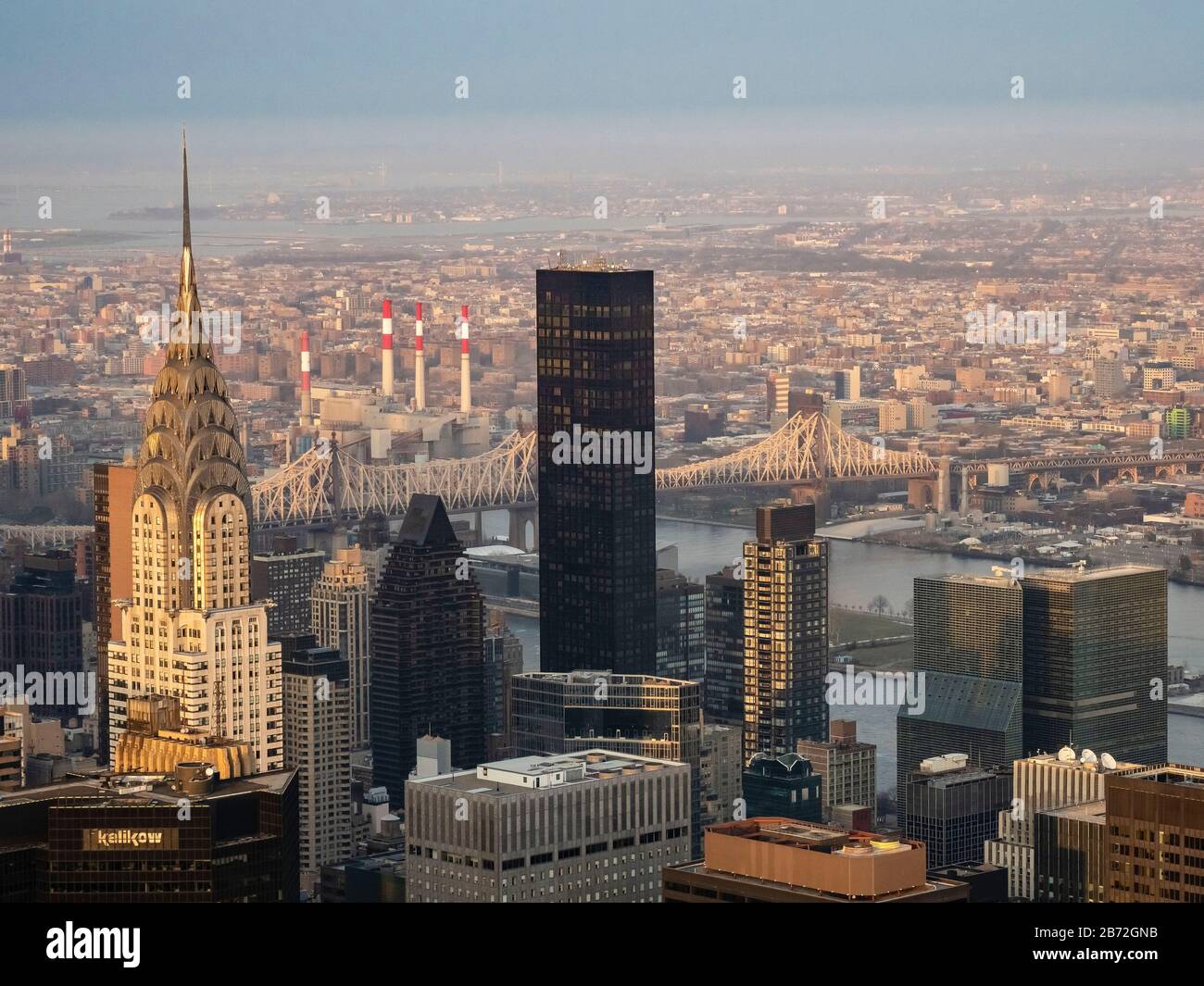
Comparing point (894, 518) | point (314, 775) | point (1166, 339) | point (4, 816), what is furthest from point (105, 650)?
point (1166, 339)

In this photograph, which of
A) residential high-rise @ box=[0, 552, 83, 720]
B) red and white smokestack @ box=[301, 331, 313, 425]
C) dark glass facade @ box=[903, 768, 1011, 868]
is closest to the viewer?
dark glass facade @ box=[903, 768, 1011, 868]

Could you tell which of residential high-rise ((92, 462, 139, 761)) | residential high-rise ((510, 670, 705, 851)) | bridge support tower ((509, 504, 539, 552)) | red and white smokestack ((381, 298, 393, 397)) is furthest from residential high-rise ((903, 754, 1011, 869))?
red and white smokestack ((381, 298, 393, 397))

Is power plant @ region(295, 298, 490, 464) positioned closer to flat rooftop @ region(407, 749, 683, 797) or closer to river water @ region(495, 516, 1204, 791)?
river water @ region(495, 516, 1204, 791)

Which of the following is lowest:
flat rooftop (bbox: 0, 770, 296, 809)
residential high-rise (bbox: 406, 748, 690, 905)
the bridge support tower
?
residential high-rise (bbox: 406, 748, 690, 905)

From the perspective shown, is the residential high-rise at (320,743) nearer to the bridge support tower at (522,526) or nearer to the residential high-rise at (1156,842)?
the bridge support tower at (522,526)

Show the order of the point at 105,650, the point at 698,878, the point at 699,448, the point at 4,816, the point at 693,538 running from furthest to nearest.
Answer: the point at 699,448 < the point at 693,538 < the point at 105,650 < the point at 4,816 < the point at 698,878

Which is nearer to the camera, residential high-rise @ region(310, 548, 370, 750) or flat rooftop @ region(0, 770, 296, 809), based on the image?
flat rooftop @ region(0, 770, 296, 809)
